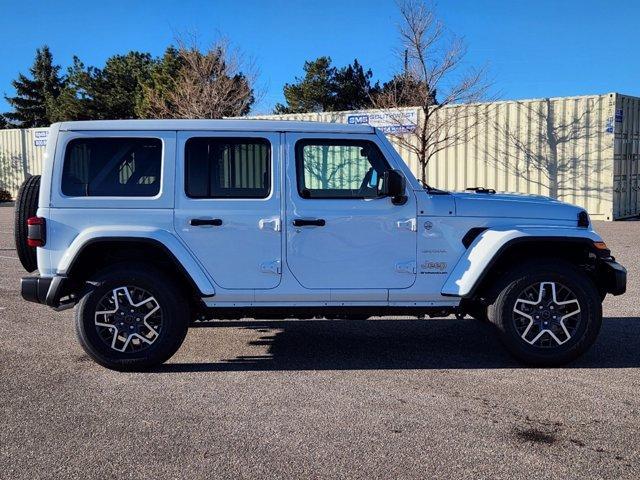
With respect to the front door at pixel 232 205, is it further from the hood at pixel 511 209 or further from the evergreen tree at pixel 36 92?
the evergreen tree at pixel 36 92

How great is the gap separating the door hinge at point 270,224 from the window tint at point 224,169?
0.21 m

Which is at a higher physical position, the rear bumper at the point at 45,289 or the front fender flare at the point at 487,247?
the front fender flare at the point at 487,247

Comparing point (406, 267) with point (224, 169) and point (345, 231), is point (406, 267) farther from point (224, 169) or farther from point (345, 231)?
point (224, 169)

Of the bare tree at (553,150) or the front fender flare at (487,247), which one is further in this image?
the bare tree at (553,150)

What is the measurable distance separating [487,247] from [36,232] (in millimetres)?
3599

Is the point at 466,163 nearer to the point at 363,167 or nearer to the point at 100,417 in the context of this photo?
the point at 363,167

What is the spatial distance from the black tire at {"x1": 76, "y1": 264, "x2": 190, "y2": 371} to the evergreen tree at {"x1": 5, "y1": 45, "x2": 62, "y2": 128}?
213ft

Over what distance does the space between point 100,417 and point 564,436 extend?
2.99m

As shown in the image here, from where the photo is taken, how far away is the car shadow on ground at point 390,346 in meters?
5.55

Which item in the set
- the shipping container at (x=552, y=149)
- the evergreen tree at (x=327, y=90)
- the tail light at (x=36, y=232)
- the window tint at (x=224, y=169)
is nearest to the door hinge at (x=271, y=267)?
the window tint at (x=224, y=169)

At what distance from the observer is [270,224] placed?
208 inches

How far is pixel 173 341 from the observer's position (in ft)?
17.3

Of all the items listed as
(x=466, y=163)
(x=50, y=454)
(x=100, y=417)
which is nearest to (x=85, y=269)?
(x=100, y=417)

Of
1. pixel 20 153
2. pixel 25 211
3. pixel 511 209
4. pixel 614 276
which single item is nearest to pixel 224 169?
pixel 25 211
